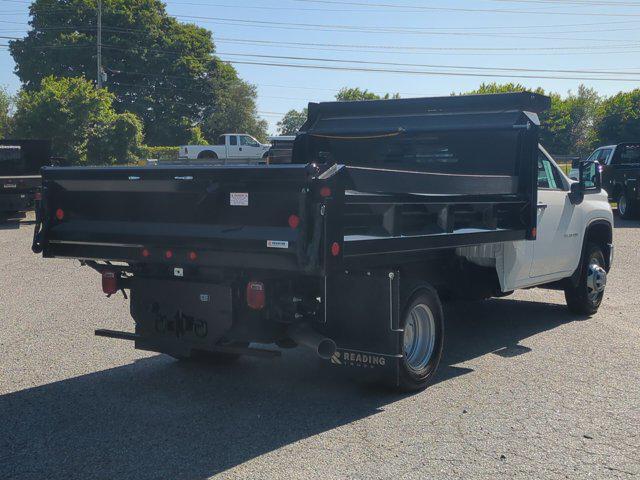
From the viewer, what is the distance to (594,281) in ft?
29.7

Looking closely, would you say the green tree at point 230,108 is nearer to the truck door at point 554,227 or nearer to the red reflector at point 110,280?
the truck door at point 554,227

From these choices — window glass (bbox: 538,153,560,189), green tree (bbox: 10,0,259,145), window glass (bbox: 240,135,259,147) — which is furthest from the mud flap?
green tree (bbox: 10,0,259,145)

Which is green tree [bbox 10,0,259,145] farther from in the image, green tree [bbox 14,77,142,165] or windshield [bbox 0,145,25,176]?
windshield [bbox 0,145,25,176]

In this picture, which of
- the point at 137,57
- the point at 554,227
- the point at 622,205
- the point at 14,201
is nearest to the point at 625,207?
the point at 622,205

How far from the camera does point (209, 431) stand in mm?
5023

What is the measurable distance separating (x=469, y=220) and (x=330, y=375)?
1.83 metres

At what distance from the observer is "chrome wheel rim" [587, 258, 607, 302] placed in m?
9.02

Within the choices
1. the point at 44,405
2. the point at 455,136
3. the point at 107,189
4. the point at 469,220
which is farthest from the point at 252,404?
the point at 455,136

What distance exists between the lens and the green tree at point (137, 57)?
202 ft

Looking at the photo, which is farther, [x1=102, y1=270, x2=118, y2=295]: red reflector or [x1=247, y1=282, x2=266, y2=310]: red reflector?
[x1=102, y1=270, x2=118, y2=295]: red reflector

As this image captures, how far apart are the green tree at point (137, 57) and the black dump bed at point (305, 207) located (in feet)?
188

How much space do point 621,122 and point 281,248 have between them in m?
54.2

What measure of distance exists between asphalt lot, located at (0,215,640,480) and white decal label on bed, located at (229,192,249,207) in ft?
5.01

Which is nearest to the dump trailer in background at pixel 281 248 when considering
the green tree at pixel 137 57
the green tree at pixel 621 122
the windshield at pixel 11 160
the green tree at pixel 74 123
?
the windshield at pixel 11 160
